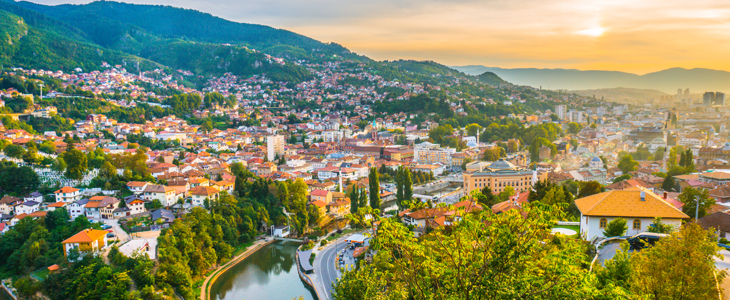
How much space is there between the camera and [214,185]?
16.9 m

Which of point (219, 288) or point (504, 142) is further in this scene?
point (504, 142)

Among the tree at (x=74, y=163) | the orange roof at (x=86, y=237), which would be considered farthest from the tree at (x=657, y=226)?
the tree at (x=74, y=163)

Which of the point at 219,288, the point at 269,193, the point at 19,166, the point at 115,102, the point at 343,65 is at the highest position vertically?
the point at 343,65

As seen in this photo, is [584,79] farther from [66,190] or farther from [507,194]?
[66,190]

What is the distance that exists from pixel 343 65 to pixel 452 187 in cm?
5005

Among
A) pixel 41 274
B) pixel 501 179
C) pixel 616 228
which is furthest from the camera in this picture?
pixel 501 179

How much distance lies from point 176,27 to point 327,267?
289 feet

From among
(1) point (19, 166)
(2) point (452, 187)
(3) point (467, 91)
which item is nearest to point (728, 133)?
(2) point (452, 187)

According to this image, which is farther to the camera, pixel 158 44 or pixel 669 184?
pixel 158 44

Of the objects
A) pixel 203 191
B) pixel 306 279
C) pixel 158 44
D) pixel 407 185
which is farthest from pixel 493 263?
pixel 158 44

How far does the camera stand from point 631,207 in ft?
24.5

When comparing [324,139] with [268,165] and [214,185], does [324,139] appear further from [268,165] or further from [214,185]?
[214,185]

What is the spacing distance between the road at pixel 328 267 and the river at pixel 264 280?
1.36ft

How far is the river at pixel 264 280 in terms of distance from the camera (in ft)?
36.2
